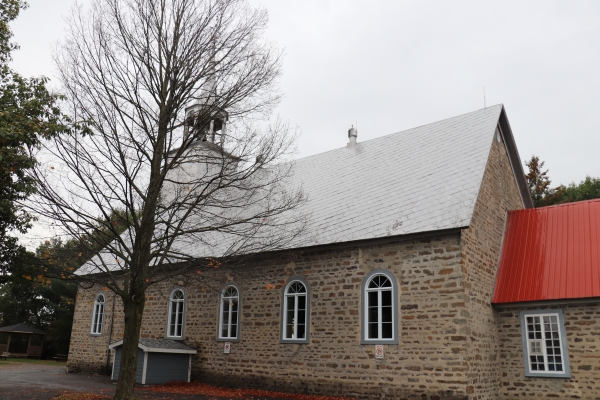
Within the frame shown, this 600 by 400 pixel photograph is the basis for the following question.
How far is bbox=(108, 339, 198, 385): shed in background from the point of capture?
1600 centimetres

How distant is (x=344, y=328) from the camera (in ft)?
45.2

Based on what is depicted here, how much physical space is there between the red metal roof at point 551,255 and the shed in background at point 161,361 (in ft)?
32.9

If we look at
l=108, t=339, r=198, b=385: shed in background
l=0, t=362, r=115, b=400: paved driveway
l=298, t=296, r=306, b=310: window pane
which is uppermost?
l=298, t=296, r=306, b=310: window pane

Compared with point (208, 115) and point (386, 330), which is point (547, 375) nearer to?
point (386, 330)

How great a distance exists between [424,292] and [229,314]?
705cm

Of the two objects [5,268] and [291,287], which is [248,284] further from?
[5,268]

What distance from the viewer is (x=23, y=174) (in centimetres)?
1076

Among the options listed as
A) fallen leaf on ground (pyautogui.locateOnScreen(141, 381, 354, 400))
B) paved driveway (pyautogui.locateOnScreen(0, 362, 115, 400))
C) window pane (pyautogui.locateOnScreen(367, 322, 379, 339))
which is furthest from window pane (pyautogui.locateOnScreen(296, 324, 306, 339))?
paved driveway (pyautogui.locateOnScreen(0, 362, 115, 400))

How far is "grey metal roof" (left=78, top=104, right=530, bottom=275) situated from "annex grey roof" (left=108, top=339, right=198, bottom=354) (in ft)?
10.5

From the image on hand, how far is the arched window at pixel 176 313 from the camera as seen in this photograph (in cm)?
1848

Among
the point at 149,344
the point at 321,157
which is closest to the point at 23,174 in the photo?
the point at 149,344

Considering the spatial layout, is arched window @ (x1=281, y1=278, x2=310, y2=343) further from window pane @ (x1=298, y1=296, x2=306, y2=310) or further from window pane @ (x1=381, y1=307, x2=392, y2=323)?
A: window pane @ (x1=381, y1=307, x2=392, y2=323)

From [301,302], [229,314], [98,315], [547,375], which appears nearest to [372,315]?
[301,302]

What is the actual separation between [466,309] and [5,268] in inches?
420
